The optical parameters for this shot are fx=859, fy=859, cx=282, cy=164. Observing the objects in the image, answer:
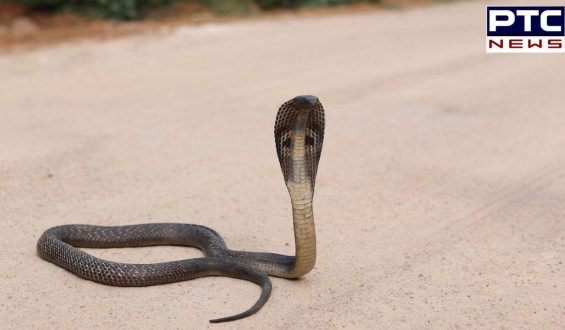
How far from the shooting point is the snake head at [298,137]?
4664 mm

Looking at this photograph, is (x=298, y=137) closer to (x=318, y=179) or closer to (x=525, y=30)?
(x=318, y=179)

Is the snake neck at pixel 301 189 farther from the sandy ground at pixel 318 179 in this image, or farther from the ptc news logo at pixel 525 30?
the ptc news logo at pixel 525 30

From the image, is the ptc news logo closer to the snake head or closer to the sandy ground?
the sandy ground

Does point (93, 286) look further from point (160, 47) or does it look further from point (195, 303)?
point (160, 47)

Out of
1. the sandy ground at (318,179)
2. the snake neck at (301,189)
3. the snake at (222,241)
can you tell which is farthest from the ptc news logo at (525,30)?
the snake neck at (301,189)

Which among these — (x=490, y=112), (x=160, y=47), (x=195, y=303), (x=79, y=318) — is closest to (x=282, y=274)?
(x=195, y=303)

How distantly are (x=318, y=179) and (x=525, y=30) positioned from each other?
830cm

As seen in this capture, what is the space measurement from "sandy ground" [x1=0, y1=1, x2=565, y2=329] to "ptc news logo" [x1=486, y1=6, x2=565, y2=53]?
0.63 metres

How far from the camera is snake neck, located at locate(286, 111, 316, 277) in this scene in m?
4.74

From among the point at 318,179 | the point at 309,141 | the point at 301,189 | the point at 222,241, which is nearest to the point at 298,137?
the point at 309,141

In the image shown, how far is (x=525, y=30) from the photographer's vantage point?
1443cm

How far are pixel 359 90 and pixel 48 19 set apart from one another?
21.9 ft

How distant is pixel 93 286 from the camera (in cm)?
521

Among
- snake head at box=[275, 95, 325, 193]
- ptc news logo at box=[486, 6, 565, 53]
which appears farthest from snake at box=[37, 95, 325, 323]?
ptc news logo at box=[486, 6, 565, 53]
